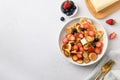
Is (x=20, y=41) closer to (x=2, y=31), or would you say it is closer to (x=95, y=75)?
(x=2, y=31)

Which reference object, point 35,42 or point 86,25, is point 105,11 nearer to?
point 86,25

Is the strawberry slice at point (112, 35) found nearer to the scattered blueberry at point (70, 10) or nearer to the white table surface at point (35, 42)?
the white table surface at point (35, 42)

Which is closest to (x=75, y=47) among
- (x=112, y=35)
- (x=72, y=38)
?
(x=72, y=38)

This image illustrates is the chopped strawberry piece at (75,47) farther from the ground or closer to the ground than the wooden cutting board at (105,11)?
closer to the ground

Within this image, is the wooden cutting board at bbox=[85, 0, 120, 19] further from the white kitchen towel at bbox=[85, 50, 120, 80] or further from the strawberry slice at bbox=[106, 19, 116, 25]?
the white kitchen towel at bbox=[85, 50, 120, 80]

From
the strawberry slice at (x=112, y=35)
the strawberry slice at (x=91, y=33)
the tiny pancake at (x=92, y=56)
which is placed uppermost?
the strawberry slice at (x=91, y=33)

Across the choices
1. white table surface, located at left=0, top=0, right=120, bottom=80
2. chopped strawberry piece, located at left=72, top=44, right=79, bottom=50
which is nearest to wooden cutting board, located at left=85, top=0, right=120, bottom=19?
white table surface, located at left=0, top=0, right=120, bottom=80

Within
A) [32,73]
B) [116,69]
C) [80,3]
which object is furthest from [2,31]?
[116,69]

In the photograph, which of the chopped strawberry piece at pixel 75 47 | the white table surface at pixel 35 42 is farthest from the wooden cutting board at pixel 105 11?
the chopped strawberry piece at pixel 75 47
